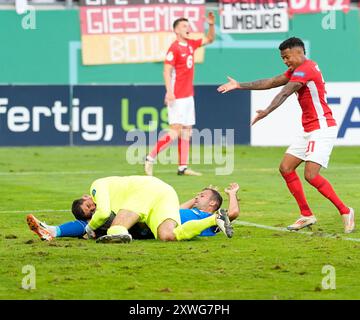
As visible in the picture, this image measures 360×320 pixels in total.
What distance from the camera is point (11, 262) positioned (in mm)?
11070

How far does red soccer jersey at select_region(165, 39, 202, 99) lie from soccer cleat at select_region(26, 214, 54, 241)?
9.67 m

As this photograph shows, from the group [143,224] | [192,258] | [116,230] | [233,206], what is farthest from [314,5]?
[192,258]

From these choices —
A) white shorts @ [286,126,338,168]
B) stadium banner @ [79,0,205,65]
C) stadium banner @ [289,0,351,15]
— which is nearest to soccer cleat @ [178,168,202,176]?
white shorts @ [286,126,338,168]

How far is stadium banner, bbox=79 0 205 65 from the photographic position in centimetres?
3322

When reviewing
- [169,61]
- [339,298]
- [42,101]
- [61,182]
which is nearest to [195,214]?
[339,298]

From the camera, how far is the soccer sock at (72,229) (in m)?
12.7

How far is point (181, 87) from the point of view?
22078 mm

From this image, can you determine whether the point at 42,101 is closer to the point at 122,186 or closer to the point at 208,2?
the point at 208,2

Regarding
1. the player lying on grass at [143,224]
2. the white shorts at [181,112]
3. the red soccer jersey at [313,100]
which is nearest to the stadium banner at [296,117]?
the white shorts at [181,112]

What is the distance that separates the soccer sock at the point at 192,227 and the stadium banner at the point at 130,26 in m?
21.3

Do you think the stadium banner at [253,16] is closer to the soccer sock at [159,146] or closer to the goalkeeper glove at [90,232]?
the soccer sock at [159,146]

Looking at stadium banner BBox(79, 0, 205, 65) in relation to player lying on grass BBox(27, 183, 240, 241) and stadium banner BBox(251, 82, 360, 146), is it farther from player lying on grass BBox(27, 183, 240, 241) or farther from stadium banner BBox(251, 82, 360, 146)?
player lying on grass BBox(27, 183, 240, 241)

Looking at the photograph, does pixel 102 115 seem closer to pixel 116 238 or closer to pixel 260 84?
pixel 260 84

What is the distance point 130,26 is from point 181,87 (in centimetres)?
1176
